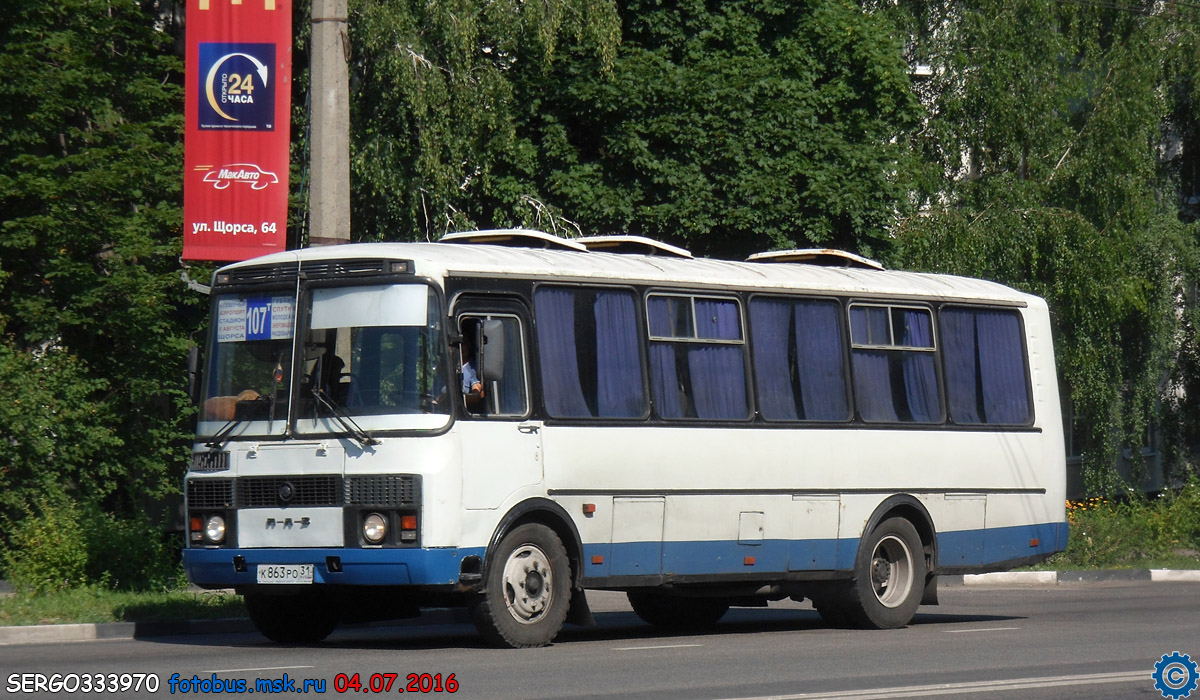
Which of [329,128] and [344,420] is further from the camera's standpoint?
[329,128]

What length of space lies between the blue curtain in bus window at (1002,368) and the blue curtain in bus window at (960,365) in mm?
133

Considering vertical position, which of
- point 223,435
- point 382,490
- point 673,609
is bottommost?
point 673,609

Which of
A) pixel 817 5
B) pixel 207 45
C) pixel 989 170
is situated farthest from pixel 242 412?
pixel 989 170

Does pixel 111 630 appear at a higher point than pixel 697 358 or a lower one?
lower

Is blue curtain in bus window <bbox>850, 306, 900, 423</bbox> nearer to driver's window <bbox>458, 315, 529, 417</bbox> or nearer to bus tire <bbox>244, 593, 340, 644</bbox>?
driver's window <bbox>458, 315, 529, 417</bbox>

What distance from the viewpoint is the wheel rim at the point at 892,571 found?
52.1 feet

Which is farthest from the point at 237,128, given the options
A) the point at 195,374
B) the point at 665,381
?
the point at 665,381

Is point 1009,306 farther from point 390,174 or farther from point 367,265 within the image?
point 390,174

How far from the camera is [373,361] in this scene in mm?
12453

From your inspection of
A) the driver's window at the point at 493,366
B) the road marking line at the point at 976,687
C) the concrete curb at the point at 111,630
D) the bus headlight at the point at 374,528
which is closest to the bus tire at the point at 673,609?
the concrete curb at the point at 111,630

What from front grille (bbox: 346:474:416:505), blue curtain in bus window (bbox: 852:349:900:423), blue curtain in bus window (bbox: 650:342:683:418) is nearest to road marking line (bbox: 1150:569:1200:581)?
blue curtain in bus window (bbox: 852:349:900:423)

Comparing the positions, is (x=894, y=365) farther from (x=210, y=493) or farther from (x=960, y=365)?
(x=210, y=493)

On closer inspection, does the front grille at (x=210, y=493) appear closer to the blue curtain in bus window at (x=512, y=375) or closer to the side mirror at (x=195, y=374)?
the side mirror at (x=195, y=374)

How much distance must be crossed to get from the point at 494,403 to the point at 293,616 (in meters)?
2.58
